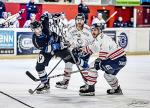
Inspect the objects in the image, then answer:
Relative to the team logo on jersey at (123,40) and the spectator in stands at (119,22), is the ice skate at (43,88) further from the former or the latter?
the spectator in stands at (119,22)

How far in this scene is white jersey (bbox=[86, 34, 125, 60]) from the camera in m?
7.59

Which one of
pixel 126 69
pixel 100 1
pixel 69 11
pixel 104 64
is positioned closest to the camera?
Answer: pixel 104 64

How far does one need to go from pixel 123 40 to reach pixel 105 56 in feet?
28.8

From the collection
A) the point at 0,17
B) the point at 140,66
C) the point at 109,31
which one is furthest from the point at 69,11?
the point at 140,66

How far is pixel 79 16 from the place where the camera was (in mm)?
7996

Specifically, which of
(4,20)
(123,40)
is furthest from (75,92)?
(4,20)

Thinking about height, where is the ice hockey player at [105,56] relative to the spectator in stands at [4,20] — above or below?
below

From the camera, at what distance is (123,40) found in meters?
16.3

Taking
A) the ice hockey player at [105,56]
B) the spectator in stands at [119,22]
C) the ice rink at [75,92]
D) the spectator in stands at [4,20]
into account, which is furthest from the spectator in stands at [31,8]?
the ice hockey player at [105,56]

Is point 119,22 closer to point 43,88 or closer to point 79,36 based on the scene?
point 79,36

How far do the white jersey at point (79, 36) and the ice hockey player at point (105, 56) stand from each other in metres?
0.28

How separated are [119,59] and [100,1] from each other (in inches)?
618

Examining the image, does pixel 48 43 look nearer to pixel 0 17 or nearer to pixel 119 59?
pixel 119 59

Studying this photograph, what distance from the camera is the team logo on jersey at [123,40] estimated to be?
16.3 m
